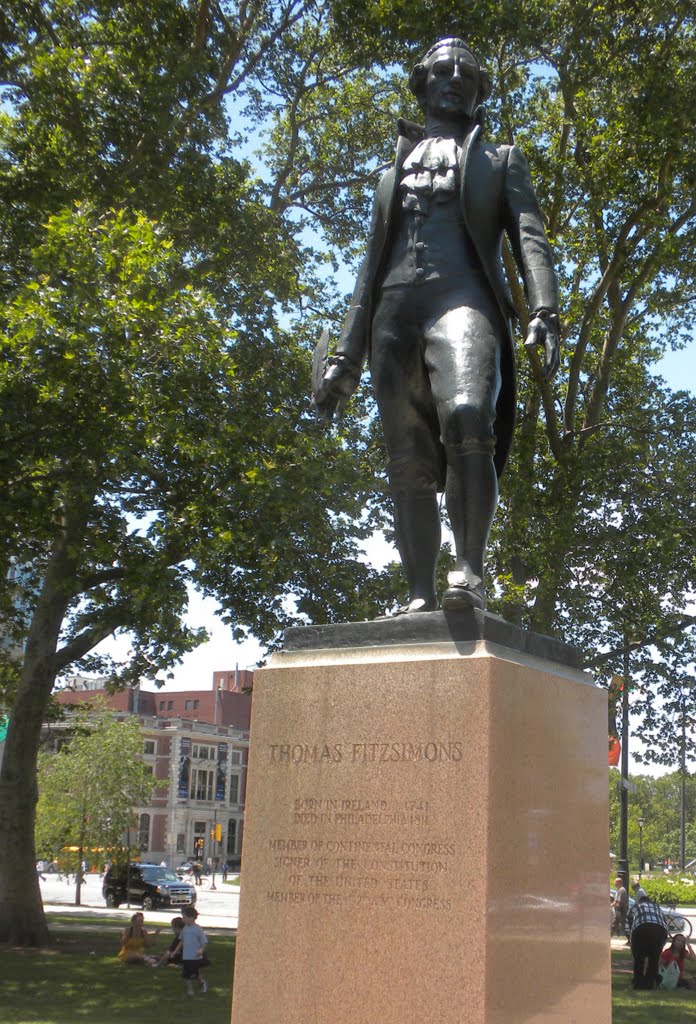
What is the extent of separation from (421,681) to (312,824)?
758mm

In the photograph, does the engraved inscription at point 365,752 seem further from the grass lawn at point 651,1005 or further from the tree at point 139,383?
the tree at point 139,383

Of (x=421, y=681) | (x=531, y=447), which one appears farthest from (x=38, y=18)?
(x=421, y=681)

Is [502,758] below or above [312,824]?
above

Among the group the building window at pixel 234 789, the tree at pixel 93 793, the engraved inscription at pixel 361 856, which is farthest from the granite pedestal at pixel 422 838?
the building window at pixel 234 789

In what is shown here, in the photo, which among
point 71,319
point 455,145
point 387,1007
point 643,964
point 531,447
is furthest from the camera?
point 531,447

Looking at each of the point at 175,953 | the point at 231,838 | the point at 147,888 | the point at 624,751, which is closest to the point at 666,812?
the point at 231,838

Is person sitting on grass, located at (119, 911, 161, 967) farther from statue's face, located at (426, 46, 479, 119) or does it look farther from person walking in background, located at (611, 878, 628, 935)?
statue's face, located at (426, 46, 479, 119)

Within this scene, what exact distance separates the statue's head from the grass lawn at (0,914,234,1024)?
33.6ft

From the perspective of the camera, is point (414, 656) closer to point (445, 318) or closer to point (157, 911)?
point (445, 318)

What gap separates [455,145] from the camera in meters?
5.89

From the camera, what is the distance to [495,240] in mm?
5691

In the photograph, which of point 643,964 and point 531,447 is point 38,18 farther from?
point 643,964

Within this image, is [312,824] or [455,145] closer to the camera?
[312,824]

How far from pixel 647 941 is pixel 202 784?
260ft
